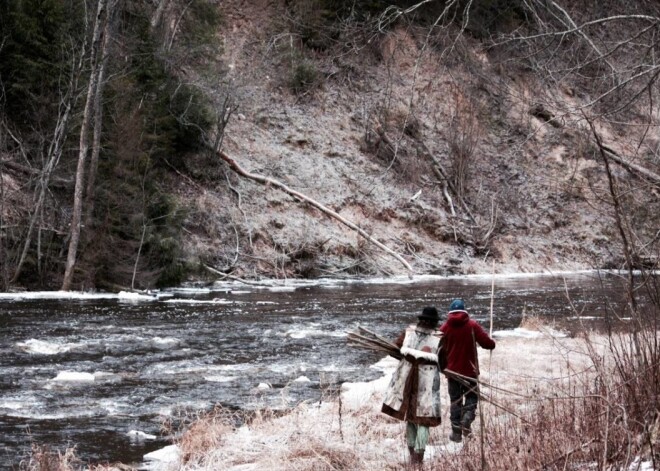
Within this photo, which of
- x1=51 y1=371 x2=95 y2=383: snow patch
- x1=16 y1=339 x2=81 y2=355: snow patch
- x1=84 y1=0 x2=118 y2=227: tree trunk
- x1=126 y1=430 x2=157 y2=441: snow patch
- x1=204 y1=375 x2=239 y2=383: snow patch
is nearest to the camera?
x1=126 y1=430 x2=157 y2=441: snow patch

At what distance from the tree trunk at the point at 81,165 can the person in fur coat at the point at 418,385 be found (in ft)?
54.3

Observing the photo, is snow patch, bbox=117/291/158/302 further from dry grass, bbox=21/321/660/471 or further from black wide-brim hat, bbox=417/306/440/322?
black wide-brim hat, bbox=417/306/440/322

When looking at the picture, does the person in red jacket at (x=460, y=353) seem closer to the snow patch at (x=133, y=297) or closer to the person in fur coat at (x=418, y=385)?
the person in fur coat at (x=418, y=385)

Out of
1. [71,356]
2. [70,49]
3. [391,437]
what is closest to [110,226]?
[70,49]

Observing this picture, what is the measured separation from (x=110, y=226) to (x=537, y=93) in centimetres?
1895

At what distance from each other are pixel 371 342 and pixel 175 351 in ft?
26.7

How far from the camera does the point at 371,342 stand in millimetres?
6270

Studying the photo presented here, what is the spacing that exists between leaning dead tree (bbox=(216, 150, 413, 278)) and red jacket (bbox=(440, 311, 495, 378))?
21687 mm

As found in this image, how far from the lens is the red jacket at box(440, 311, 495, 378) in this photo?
25.3 feet

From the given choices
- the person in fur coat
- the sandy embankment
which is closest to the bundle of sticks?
the person in fur coat

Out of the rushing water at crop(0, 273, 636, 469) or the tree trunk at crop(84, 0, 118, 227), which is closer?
the rushing water at crop(0, 273, 636, 469)

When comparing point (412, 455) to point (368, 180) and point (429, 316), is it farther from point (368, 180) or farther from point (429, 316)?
point (368, 180)

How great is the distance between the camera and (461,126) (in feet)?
129

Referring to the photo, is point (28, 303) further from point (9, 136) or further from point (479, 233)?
point (479, 233)
